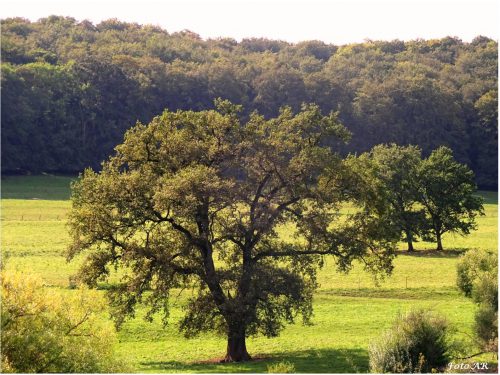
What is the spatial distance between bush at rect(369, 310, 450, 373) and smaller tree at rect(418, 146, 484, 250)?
43.4 metres

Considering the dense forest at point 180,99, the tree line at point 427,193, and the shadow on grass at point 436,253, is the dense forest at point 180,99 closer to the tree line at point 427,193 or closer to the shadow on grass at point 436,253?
the tree line at point 427,193

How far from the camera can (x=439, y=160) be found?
7662cm

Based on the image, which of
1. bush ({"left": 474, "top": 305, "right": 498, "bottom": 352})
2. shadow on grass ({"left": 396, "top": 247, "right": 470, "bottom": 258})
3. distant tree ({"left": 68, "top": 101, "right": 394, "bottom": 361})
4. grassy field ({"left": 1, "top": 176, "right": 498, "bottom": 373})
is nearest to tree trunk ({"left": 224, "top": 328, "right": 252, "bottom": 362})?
distant tree ({"left": 68, "top": 101, "right": 394, "bottom": 361})

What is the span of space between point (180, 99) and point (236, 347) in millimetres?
114692

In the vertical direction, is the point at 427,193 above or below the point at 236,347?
above

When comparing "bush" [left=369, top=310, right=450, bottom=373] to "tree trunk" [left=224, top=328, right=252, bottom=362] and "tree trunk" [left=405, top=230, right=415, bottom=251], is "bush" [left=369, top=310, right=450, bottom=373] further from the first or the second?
"tree trunk" [left=405, top=230, right=415, bottom=251]

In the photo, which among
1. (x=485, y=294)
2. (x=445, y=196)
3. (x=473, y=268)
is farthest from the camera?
(x=445, y=196)

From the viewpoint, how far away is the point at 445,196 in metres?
75.1

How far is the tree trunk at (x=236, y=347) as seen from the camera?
116 feet

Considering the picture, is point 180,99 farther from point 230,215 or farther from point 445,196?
point 230,215

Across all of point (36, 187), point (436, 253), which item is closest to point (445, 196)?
point (436, 253)

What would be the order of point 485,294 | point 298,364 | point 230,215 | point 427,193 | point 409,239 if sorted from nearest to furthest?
point 298,364, point 230,215, point 485,294, point 409,239, point 427,193

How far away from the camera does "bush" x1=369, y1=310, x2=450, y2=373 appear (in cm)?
2945

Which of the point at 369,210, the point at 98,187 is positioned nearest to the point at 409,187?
the point at 369,210
